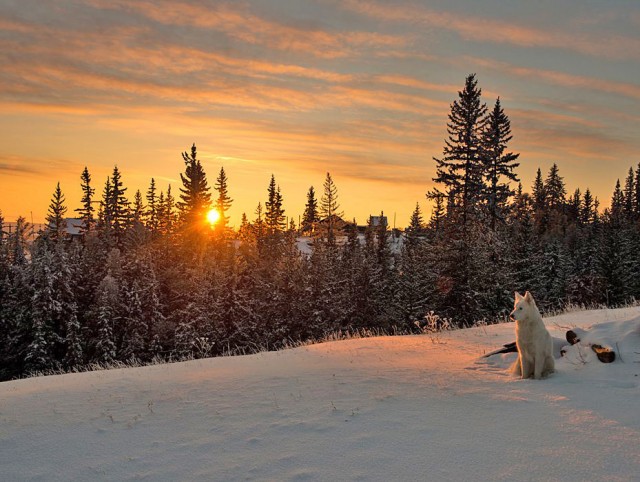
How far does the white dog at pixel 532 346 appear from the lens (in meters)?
7.32

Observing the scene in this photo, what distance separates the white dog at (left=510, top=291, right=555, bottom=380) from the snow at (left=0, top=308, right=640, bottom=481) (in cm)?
24

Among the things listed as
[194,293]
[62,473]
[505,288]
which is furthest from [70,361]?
[62,473]

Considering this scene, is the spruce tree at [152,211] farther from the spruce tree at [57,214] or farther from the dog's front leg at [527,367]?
the dog's front leg at [527,367]

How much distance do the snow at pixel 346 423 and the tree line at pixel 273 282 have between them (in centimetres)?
3019

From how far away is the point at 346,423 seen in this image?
5734 millimetres

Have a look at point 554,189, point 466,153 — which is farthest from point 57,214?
point 554,189

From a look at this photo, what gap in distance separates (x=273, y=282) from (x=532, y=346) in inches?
2013

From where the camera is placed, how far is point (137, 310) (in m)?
51.0

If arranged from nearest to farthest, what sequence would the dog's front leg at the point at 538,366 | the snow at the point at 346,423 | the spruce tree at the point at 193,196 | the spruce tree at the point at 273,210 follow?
the snow at the point at 346,423, the dog's front leg at the point at 538,366, the spruce tree at the point at 193,196, the spruce tree at the point at 273,210

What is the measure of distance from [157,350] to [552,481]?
51168mm

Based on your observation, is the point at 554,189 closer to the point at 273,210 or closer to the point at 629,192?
the point at 629,192

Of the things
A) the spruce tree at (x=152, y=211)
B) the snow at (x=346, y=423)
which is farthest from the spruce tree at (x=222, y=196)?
the snow at (x=346, y=423)

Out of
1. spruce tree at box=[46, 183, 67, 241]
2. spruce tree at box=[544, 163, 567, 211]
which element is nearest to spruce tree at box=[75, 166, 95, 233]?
spruce tree at box=[46, 183, 67, 241]

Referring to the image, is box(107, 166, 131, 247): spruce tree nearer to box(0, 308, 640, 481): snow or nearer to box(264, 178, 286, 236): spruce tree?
box(264, 178, 286, 236): spruce tree
